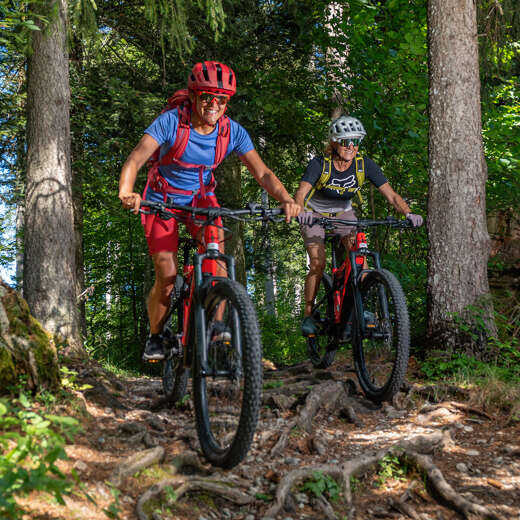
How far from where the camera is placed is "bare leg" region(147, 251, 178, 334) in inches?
195

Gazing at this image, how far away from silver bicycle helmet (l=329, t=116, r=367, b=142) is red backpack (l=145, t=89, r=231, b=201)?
6.30ft

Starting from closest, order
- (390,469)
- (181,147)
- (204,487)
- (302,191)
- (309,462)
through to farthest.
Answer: (204,487) → (390,469) → (309,462) → (181,147) → (302,191)

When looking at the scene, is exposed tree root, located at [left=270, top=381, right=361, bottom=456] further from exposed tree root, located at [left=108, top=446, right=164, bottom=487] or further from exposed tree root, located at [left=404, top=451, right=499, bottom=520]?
exposed tree root, located at [left=108, top=446, right=164, bottom=487]

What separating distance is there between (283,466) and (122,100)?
24.4ft

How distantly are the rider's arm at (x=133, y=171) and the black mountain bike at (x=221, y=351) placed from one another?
0.33ft

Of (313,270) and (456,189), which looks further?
(313,270)

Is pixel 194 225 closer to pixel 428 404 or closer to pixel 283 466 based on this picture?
pixel 283 466

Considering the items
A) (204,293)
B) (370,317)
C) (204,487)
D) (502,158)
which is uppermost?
(502,158)

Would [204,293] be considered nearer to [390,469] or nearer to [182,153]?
[182,153]

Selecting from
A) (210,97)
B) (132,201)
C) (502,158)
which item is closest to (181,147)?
(210,97)

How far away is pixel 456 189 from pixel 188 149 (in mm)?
3530

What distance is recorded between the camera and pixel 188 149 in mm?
4617

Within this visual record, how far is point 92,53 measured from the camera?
10117 millimetres

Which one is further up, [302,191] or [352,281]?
[302,191]
